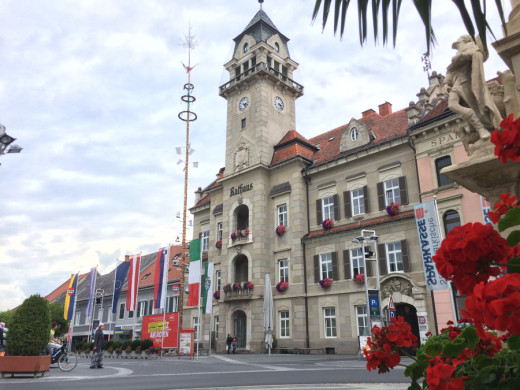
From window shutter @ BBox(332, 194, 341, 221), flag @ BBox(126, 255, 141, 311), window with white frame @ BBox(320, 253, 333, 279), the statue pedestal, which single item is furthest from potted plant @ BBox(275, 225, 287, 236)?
the statue pedestal

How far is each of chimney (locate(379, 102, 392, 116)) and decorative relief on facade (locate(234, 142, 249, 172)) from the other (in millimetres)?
11529

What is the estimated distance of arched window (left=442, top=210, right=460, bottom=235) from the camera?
2350cm

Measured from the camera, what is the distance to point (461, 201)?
23266 millimetres

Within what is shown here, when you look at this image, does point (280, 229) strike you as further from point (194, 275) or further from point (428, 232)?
point (428, 232)

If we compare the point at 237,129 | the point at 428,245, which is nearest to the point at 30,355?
the point at 428,245

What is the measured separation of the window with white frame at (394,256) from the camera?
2594cm

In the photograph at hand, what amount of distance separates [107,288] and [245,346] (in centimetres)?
3331

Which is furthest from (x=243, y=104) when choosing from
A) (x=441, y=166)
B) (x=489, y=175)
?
(x=489, y=175)

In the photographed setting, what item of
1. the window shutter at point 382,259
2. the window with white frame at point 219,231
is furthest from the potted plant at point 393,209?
the window with white frame at point 219,231

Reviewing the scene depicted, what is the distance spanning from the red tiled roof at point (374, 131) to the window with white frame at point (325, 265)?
7.06 meters

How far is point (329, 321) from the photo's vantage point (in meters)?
28.9

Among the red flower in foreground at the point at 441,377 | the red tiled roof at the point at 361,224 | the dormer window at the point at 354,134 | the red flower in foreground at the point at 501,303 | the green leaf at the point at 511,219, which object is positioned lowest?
the red flower in foreground at the point at 441,377

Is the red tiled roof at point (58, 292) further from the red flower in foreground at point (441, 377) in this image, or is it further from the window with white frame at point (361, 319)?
the red flower in foreground at point (441, 377)

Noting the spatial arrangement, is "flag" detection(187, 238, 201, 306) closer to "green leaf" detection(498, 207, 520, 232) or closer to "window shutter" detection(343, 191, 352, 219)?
"window shutter" detection(343, 191, 352, 219)
